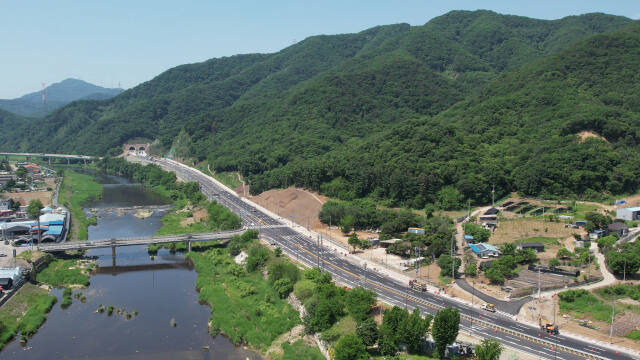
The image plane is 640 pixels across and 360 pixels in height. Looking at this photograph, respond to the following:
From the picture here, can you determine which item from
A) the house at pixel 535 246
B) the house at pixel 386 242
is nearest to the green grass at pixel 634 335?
the house at pixel 535 246

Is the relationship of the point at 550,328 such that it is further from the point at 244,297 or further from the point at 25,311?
the point at 25,311

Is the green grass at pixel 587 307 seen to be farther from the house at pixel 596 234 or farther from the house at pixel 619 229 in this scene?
the house at pixel 619 229

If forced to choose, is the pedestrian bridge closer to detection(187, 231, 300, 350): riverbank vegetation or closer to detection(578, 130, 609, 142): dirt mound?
detection(187, 231, 300, 350): riverbank vegetation

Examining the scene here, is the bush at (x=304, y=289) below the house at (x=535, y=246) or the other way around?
below

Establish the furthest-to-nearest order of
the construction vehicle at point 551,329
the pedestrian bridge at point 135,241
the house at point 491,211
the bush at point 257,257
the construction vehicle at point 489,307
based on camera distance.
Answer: the house at point 491,211 < the pedestrian bridge at point 135,241 < the bush at point 257,257 < the construction vehicle at point 489,307 < the construction vehicle at point 551,329

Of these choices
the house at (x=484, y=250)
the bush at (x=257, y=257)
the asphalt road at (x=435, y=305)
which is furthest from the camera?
the bush at (x=257, y=257)

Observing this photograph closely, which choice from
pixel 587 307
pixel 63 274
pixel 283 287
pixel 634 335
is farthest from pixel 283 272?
pixel 634 335

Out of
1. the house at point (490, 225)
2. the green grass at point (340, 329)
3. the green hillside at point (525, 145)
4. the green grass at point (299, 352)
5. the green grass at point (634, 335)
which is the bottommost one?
the green grass at point (299, 352)

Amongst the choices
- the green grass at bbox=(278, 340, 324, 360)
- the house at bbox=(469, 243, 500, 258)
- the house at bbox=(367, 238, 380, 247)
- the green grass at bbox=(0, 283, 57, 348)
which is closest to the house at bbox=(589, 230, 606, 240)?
the house at bbox=(469, 243, 500, 258)
